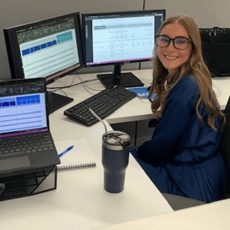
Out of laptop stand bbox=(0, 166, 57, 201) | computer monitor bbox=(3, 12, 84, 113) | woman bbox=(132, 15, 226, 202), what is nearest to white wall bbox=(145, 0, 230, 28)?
computer monitor bbox=(3, 12, 84, 113)

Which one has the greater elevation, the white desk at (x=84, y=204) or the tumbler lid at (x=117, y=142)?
the tumbler lid at (x=117, y=142)

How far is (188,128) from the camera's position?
1.38m

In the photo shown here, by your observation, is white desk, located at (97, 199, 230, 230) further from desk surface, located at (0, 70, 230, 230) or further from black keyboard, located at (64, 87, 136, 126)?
black keyboard, located at (64, 87, 136, 126)

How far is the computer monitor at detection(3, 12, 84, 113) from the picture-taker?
142 centimetres

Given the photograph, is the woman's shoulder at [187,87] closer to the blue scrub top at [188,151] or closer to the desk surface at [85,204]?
the blue scrub top at [188,151]

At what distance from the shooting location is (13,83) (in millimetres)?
1044

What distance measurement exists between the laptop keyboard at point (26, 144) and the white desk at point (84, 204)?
0.12 metres

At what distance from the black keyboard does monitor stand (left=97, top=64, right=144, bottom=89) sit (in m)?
0.12

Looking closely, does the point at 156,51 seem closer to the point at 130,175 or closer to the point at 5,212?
the point at 130,175

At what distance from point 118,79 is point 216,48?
0.63 metres

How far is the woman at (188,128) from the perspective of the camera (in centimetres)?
134

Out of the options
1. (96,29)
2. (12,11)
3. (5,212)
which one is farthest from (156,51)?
(5,212)

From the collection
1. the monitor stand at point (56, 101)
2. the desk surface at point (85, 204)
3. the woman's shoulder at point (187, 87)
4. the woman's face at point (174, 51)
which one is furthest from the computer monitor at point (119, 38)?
the desk surface at point (85, 204)

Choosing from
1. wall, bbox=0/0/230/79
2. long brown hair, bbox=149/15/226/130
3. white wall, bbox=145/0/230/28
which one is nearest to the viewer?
long brown hair, bbox=149/15/226/130
